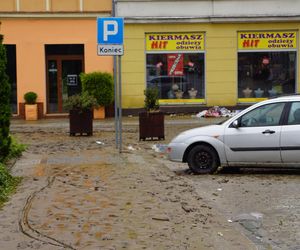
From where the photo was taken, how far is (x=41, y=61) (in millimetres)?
25484

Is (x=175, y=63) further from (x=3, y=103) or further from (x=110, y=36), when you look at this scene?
(x=3, y=103)

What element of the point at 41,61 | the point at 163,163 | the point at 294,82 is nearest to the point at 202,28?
the point at 294,82

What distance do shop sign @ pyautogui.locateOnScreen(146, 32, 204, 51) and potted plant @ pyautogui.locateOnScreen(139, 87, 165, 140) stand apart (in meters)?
8.42

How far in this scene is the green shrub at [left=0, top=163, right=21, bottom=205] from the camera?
374 inches

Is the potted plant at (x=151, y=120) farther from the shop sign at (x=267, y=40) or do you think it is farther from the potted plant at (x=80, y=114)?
the shop sign at (x=267, y=40)

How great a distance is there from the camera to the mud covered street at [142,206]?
23.5ft

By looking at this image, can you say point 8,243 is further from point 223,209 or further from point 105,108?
point 105,108

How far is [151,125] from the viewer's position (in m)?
17.4

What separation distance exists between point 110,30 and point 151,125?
11.6 feet

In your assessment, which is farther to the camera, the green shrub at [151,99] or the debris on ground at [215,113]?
the debris on ground at [215,113]

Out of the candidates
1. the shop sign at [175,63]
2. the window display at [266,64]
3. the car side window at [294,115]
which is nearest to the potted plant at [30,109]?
the shop sign at [175,63]

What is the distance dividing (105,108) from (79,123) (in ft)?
22.8

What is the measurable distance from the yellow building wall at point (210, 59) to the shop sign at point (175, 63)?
1023mm

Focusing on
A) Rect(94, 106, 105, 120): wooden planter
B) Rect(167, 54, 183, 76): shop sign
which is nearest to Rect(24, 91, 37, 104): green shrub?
Rect(94, 106, 105, 120): wooden planter
